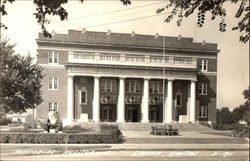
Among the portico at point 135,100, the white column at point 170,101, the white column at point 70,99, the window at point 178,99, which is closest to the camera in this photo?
the white column at point 70,99

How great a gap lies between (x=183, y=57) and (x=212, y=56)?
542 cm

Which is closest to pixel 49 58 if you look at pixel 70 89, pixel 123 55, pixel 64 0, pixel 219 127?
pixel 70 89

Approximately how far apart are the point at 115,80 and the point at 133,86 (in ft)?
9.78

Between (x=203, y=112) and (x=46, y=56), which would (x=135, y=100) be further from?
(x=46, y=56)

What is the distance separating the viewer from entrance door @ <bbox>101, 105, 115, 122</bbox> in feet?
182

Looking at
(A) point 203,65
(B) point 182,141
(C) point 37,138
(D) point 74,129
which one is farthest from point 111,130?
(A) point 203,65

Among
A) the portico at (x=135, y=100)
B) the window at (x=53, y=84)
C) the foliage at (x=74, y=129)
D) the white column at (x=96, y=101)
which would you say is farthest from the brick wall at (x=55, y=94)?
the foliage at (x=74, y=129)

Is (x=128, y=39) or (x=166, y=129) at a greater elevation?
(x=128, y=39)

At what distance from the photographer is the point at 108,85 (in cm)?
5547

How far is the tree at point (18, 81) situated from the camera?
35.0 m

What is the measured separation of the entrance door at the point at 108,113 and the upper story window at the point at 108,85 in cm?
256

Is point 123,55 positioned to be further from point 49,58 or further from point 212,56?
point 212,56

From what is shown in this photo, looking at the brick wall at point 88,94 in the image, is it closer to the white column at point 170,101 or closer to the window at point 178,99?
the white column at point 170,101

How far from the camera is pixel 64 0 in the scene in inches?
295
